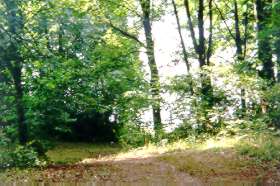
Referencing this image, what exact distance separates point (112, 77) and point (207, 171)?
8.25 metres

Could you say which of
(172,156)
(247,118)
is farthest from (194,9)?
(172,156)

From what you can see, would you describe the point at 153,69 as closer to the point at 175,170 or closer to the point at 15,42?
the point at 175,170

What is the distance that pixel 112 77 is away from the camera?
19.5 metres

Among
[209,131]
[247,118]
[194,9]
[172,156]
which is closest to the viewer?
[172,156]

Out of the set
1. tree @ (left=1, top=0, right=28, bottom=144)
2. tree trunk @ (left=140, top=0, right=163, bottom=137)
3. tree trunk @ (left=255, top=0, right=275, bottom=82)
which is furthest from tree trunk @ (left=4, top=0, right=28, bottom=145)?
tree trunk @ (left=255, top=0, right=275, bottom=82)

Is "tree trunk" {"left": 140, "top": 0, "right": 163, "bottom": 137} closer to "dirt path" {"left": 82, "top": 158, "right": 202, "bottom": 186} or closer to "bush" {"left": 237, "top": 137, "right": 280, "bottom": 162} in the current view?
"dirt path" {"left": 82, "top": 158, "right": 202, "bottom": 186}

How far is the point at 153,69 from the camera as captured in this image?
24000 millimetres

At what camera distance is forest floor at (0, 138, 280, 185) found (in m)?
10.6

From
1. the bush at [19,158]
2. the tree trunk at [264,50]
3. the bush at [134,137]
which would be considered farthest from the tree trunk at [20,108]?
the tree trunk at [264,50]

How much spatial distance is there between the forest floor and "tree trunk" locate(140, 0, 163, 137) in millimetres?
4021

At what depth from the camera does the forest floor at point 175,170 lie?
10.6 m

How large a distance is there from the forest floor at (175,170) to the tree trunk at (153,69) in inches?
158

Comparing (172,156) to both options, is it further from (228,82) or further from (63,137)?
(63,137)

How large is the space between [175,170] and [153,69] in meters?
11.9
